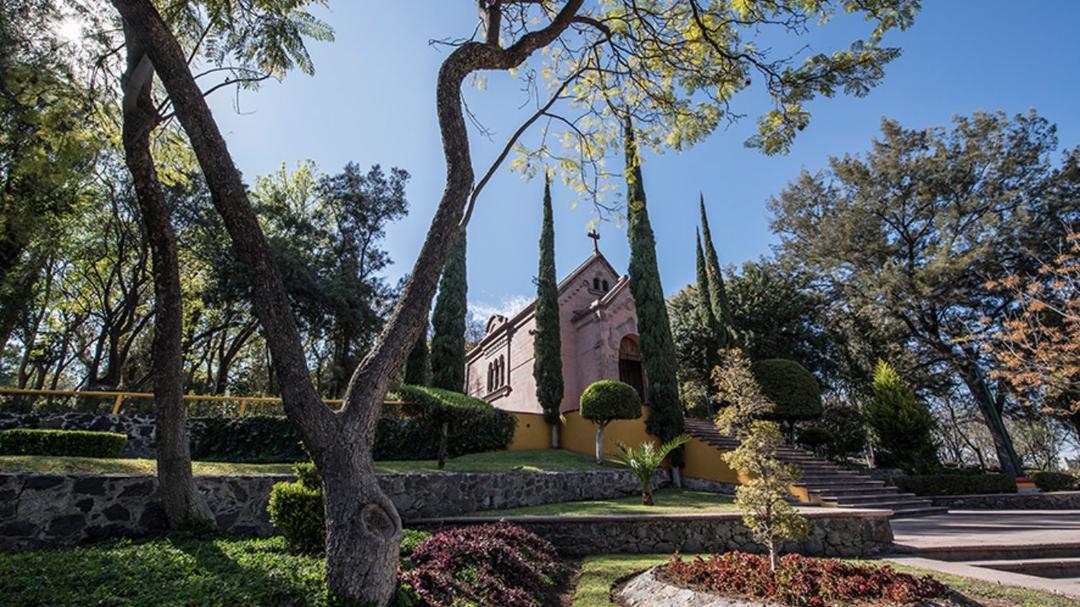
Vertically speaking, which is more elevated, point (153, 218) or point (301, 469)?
point (153, 218)

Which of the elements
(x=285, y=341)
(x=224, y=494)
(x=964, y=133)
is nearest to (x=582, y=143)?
(x=285, y=341)

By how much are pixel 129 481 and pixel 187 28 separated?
6.84 m

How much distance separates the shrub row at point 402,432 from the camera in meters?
11.6

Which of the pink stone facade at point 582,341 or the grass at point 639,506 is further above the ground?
the pink stone facade at point 582,341

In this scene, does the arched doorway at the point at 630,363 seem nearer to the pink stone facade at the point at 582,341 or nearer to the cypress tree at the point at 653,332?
the pink stone facade at the point at 582,341

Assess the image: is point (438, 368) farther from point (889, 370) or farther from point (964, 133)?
point (964, 133)

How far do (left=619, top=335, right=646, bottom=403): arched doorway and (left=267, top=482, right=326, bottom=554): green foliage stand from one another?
1629 cm

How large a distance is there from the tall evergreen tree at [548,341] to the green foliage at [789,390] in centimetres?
782

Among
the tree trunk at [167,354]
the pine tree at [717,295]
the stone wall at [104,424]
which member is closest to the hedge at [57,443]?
the stone wall at [104,424]

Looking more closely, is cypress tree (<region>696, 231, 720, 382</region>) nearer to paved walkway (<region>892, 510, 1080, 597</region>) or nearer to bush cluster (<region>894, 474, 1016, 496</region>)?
bush cluster (<region>894, 474, 1016, 496</region>)

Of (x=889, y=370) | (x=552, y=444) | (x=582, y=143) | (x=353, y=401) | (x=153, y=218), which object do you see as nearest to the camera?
(x=353, y=401)

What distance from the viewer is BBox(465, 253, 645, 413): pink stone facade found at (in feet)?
67.2

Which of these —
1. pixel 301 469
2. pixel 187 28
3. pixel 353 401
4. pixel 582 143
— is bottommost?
pixel 301 469

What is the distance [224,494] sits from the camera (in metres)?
8.15
